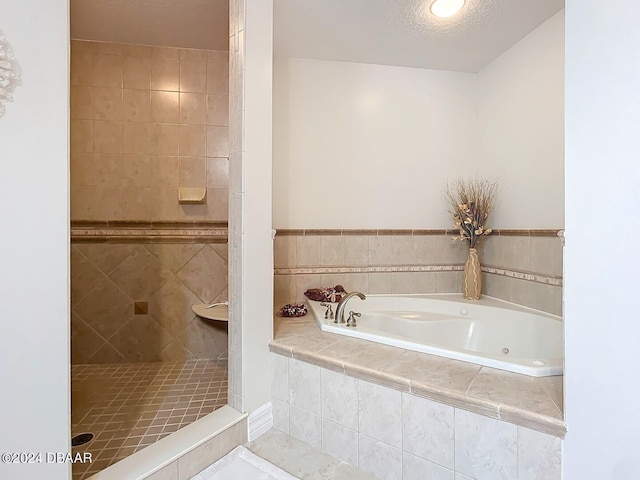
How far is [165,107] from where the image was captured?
9.01 ft

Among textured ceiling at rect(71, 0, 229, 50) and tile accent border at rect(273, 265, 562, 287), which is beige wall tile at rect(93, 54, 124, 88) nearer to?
textured ceiling at rect(71, 0, 229, 50)

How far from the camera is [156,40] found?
2.62m

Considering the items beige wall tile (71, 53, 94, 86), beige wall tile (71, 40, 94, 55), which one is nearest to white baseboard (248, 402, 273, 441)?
beige wall tile (71, 53, 94, 86)

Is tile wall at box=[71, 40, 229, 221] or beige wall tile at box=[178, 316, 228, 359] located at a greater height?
tile wall at box=[71, 40, 229, 221]

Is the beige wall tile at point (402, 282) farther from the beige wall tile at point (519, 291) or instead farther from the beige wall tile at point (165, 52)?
the beige wall tile at point (165, 52)

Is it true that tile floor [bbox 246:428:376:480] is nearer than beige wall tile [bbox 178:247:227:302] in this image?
Yes

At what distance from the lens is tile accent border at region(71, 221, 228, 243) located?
2686 mm

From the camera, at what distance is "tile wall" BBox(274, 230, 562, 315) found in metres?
2.63

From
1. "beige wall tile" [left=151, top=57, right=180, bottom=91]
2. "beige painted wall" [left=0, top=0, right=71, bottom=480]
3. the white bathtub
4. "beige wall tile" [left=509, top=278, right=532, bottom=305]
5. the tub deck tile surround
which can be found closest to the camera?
"beige painted wall" [left=0, top=0, right=71, bottom=480]

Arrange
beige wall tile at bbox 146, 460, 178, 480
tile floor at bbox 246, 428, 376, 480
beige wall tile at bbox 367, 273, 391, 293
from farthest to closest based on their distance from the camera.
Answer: beige wall tile at bbox 367, 273, 391, 293
tile floor at bbox 246, 428, 376, 480
beige wall tile at bbox 146, 460, 178, 480

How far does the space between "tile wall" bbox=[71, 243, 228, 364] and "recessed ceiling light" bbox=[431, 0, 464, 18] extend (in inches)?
87.2

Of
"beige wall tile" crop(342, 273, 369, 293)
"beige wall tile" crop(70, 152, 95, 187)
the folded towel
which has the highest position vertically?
"beige wall tile" crop(70, 152, 95, 187)

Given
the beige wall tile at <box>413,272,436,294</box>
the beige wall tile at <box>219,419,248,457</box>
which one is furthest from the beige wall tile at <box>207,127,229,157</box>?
the beige wall tile at <box>219,419,248,457</box>

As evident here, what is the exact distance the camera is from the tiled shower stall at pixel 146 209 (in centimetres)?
268
